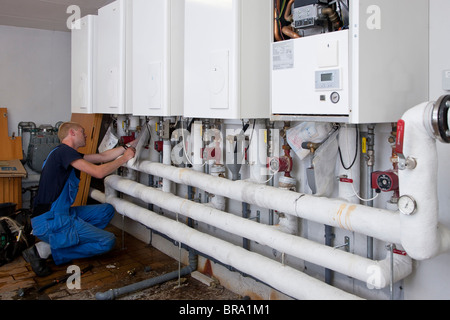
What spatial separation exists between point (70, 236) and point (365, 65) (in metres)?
2.40

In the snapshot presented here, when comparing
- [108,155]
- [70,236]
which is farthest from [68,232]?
[108,155]

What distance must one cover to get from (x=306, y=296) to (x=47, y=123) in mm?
3751

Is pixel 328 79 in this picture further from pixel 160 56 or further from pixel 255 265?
pixel 160 56

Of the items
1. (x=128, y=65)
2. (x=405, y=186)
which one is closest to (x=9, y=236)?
(x=128, y=65)

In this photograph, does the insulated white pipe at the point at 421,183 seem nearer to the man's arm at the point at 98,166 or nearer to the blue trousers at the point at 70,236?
the man's arm at the point at 98,166

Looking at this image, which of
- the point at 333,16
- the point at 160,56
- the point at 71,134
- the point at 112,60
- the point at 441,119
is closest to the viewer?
the point at 441,119

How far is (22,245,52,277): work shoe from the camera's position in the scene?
301 centimetres

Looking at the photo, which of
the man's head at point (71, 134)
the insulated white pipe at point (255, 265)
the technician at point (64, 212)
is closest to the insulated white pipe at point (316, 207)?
the insulated white pipe at point (255, 265)

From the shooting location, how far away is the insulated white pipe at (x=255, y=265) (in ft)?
5.98

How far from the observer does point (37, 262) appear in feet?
9.90

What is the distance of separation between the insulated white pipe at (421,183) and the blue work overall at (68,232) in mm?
2358

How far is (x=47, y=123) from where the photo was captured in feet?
15.4

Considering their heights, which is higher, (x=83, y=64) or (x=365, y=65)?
(x=83, y=64)
